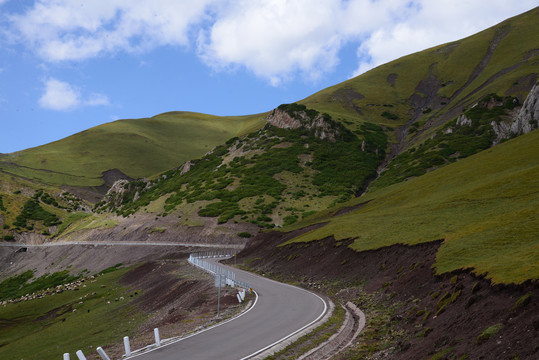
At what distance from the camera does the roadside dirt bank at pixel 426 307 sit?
13.7m

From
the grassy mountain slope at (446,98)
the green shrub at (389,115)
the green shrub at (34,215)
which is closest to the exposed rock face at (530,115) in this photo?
the grassy mountain slope at (446,98)

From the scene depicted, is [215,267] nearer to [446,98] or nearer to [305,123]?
[305,123]

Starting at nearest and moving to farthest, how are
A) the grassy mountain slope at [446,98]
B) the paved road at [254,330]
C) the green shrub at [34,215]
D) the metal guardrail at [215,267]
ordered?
the paved road at [254,330]
the metal guardrail at [215,267]
the green shrub at [34,215]
the grassy mountain slope at [446,98]

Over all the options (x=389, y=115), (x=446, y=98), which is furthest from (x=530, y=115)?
(x=446, y=98)

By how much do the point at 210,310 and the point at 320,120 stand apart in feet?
406

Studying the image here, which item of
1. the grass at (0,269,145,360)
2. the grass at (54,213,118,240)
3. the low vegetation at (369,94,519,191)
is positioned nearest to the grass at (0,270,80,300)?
the grass at (0,269,145,360)

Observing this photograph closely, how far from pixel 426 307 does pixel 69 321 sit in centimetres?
4156

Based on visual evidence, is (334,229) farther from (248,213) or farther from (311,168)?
(311,168)

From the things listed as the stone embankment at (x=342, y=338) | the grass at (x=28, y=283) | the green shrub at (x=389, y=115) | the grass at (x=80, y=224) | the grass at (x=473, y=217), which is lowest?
the stone embankment at (x=342, y=338)

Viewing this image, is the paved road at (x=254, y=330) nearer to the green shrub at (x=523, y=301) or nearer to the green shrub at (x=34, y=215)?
the green shrub at (x=523, y=301)

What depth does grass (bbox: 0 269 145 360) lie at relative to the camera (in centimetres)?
3656

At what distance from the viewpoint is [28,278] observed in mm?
93312

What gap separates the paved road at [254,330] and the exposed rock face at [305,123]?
11471 centimetres

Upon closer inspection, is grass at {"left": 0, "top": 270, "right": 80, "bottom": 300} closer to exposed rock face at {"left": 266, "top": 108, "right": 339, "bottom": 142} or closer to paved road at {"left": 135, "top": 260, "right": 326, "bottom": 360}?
paved road at {"left": 135, "top": 260, "right": 326, "bottom": 360}
